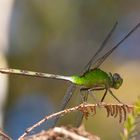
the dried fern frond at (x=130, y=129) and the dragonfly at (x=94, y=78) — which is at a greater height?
the dragonfly at (x=94, y=78)

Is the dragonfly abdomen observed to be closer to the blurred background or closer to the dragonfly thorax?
the dragonfly thorax

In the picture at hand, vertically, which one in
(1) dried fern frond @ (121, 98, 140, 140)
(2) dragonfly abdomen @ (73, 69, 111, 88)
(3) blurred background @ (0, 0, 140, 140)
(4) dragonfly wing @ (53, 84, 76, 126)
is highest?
Answer: (3) blurred background @ (0, 0, 140, 140)

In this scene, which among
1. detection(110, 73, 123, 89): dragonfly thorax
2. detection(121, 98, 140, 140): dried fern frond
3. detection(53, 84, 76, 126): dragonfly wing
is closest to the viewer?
detection(121, 98, 140, 140): dried fern frond

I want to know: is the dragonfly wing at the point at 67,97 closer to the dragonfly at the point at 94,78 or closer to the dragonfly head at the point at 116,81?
the dragonfly at the point at 94,78

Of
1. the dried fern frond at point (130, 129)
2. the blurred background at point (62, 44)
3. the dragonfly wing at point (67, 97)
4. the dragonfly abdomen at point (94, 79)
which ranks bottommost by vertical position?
the dried fern frond at point (130, 129)

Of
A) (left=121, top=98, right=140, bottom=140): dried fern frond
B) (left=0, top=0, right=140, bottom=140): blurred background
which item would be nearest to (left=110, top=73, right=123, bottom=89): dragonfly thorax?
(left=121, top=98, right=140, bottom=140): dried fern frond

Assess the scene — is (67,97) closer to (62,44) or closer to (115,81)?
(115,81)

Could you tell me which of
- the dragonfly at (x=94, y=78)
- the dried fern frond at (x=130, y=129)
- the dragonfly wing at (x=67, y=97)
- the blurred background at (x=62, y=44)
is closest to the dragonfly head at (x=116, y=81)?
the dragonfly at (x=94, y=78)

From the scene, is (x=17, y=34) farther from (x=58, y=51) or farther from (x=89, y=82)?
(x=89, y=82)

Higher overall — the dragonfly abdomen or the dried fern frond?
the dragonfly abdomen

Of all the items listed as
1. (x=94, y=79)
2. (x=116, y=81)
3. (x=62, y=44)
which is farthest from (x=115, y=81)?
(x=62, y=44)

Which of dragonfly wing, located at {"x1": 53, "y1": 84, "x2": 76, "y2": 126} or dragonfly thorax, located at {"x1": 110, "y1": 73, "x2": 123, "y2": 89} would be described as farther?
dragonfly thorax, located at {"x1": 110, "y1": 73, "x2": 123, "y2": 89}

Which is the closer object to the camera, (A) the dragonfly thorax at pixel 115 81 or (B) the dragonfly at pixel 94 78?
(B) the dragonfly at pixel 94 78
